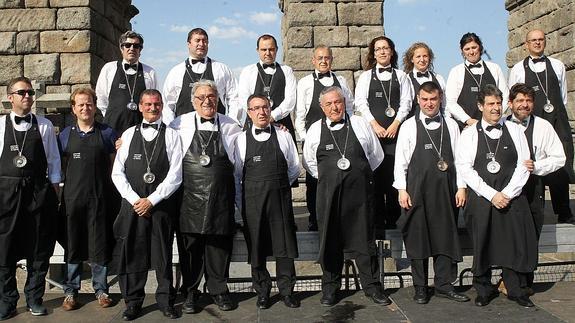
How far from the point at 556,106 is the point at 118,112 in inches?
185

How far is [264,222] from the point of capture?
180 inches

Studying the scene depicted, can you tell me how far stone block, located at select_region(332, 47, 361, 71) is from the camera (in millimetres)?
9484

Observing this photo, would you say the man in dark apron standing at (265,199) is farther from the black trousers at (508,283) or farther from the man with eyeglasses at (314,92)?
the black trousers at (508,283)

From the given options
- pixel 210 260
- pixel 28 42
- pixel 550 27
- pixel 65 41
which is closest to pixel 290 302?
pixel 210 260

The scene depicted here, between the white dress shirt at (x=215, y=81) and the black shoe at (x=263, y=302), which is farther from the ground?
the white dress shirt at (x=215, y=81)

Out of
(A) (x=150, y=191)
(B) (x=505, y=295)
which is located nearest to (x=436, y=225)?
(B) (x=505, y=295)

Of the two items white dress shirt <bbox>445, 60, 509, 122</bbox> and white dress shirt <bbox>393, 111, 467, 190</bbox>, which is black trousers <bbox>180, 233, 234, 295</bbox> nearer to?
white dress shirt <bbox>393, 111, 467, 190</bbox>

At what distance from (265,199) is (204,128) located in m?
0.81

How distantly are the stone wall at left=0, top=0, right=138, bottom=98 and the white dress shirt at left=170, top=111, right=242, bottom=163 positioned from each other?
4.31 meters

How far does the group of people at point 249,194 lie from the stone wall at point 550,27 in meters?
5.31

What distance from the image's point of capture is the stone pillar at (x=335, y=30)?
9.48m

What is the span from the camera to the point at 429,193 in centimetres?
462

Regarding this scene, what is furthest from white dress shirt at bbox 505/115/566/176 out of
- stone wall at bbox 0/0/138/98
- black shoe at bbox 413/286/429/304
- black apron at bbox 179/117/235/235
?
stone wall at bbox 0/0/138/98

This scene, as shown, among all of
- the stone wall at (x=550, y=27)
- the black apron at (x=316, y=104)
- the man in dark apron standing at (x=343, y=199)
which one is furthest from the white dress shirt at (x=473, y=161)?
the stone wall at (x=550, y=27)
